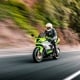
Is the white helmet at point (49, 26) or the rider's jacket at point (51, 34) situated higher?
the white helmet at point (49, 26)

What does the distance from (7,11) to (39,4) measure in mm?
6971

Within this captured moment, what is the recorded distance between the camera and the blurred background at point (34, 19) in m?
25.5

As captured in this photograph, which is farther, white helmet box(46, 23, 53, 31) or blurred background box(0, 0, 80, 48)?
blurred background box(0, 0, 80, 48)

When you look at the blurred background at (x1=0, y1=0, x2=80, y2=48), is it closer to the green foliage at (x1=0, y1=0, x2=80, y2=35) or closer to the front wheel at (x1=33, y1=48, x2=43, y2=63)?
the green foliage at (x1=0, y1=0, x2=80, y2=35)

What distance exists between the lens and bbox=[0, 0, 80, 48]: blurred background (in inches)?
1003

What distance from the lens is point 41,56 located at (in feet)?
51.0

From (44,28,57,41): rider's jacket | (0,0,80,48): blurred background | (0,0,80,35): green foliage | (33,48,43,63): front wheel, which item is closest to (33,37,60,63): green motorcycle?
(33,48,43,63): front wheel

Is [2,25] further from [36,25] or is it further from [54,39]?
[54,39]

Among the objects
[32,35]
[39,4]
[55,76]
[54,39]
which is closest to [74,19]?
[39,4]

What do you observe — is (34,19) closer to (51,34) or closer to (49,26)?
(51,34)

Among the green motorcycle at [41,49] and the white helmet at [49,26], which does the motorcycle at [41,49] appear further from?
the white helmet at [49,26]

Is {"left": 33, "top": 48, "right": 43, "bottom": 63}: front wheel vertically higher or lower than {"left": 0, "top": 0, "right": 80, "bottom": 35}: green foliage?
lower

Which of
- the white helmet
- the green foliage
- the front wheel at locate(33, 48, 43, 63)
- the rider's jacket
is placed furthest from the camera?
the green foliage

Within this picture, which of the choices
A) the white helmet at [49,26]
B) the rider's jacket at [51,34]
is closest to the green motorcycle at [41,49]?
the rider's jacket at [51,34]
